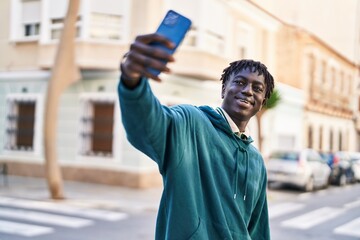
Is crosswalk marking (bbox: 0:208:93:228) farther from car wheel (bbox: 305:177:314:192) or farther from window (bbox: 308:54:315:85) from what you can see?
window (bbox: 308:54:315:85)

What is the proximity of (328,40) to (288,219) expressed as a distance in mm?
23310

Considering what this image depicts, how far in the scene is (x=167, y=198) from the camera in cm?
167

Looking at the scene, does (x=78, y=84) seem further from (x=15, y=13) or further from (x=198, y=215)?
(x=198, y=215)

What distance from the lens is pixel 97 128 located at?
15.4m

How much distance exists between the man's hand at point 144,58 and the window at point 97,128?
45.7 feet

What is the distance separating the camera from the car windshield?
1614 cm

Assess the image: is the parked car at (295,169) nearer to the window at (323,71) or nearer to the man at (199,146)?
the man at (199,146)

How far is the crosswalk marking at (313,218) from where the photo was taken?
9345 millimetres

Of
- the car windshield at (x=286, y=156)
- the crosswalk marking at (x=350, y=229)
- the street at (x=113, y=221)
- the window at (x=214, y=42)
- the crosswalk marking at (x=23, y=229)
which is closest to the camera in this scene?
the crosswalk marking at (x=23, y=229)

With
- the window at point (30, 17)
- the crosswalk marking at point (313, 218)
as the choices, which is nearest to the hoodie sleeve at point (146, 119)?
the crosswalk marking at point (313, 218)

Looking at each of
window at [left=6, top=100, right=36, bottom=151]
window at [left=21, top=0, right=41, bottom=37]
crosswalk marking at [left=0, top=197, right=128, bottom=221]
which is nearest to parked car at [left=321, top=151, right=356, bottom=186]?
window at [left=6, top=100, right=36, bottom=151]

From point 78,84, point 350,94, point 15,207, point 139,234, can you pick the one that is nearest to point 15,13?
point 78,84

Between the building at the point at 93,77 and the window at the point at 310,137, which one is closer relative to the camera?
the building at the point at 93,77

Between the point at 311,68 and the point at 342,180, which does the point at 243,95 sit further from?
the point at 311,68
